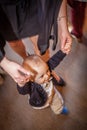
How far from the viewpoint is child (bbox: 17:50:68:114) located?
2.93 ft

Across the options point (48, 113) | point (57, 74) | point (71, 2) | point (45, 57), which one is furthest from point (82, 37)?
point (48, 113)

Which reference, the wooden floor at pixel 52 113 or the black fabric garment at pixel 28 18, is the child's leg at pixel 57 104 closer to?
the wooden floor at pixel 52 113

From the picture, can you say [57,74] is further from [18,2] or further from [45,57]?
[18,2]

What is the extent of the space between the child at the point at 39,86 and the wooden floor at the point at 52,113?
0.28 feet

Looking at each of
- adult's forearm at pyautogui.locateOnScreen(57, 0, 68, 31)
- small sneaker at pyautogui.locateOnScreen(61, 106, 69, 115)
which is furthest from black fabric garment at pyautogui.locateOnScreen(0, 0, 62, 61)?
small sneaker at pyautogui.locateOnScreen(61, 106, 69, 115)

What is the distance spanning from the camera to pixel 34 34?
1.01m

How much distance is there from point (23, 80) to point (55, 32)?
11.1 inches

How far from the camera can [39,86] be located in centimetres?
100

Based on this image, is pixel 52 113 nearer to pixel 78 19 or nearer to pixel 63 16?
pixel 63 16

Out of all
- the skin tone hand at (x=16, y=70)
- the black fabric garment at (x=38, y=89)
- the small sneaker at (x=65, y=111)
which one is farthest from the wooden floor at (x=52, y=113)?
the skin tone hand at (x=16, y=70)

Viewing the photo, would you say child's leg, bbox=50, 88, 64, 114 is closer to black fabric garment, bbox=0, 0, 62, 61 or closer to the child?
the child

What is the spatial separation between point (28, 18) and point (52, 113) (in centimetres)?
61

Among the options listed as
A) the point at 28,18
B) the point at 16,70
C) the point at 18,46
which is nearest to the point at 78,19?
the point at 18,46

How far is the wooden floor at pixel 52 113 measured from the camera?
4.03ft
